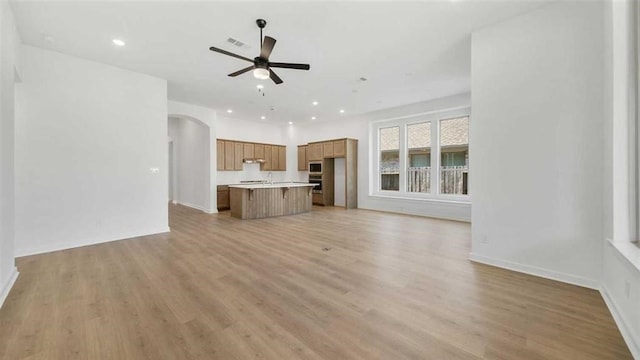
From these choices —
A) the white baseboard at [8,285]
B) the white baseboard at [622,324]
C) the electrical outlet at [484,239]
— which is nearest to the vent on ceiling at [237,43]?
the white baseboard at [8,285]

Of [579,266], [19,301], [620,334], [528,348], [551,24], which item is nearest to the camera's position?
[528,348]

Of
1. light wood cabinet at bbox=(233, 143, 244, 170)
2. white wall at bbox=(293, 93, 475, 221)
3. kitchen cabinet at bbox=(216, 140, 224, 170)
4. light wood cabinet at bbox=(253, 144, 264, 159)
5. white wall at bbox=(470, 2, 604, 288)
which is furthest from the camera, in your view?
light wood cabinet at bbox=(253, 144, 264, 159)

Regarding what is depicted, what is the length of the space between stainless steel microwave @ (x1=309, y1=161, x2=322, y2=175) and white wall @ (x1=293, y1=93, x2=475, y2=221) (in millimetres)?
1010

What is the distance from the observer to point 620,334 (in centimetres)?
193

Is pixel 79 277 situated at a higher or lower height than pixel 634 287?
lower

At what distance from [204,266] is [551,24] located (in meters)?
5.24

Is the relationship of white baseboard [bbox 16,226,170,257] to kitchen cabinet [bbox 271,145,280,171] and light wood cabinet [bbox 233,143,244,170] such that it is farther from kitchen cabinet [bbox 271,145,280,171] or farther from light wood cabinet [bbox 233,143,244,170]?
kitchen cabinet [bbox 271,145,280,171]

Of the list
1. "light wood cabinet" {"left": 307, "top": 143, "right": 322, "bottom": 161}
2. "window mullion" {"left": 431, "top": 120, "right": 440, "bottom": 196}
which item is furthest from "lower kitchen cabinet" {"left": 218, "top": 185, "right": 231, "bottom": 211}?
"window mullion" {"left": 431, "top": 120, "right": 440, "bottom": 196}

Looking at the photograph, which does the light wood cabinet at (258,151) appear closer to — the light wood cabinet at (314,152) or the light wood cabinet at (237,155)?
the light wood cabinet at (237,155)

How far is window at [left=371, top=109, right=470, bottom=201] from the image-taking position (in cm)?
666

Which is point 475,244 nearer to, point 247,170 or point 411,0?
point 411,0

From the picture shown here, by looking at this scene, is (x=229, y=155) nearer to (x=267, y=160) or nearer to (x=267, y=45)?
(x=267, y=160)

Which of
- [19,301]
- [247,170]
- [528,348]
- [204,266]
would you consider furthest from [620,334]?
[247,170]

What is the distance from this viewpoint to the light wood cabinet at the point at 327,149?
9.05 meters
